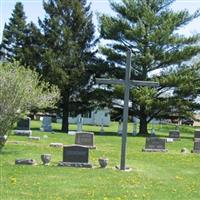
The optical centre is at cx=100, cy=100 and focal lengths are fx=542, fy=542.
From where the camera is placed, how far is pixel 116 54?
44.5 meters

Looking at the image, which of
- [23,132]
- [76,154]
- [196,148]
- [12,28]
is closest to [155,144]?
[196,148]

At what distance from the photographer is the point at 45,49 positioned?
44.5 metres

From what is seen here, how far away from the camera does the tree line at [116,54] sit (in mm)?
43281

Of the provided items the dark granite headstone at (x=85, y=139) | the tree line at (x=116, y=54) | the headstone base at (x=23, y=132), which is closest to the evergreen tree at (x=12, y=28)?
the tree line at (x=116, y=54)

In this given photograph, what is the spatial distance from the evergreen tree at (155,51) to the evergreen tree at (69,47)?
1756 mm

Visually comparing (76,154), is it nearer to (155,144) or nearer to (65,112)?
(155,144)

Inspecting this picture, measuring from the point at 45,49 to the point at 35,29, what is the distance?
2.28 m

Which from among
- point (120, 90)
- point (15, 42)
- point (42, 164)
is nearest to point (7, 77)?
point (42, 164)

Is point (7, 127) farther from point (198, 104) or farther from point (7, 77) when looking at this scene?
point (198, 104)

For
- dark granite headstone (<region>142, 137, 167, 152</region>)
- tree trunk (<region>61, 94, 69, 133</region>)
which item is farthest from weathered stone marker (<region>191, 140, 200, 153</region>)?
tree trunk (<region>61, 94, 69, 133</region>)

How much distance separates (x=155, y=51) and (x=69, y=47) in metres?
7.02

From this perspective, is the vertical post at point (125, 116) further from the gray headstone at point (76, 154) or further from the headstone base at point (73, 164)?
the gray headstone at point (76, 154)

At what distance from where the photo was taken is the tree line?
1704 inches

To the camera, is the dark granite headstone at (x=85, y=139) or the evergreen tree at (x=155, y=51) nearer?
the dark granite headstone at (x=85, y=139)
